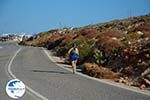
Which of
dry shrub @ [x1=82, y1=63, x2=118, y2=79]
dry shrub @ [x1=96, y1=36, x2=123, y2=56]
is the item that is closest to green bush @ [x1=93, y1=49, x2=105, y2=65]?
dry shrub @ [x1=96, y1=36, x2=123, y2=56]

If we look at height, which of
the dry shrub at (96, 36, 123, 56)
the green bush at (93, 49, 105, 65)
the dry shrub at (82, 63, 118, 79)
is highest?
the dry shrub at (96, 36, 123, 56)

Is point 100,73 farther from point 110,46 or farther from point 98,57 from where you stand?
point 110,46

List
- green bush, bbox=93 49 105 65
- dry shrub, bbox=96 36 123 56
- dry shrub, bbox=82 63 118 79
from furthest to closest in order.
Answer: dry shrub, bbox=96 36 123 56 → green bush, bbox=93 49 105 65 → dry shrub, bbox=82 63 118 79

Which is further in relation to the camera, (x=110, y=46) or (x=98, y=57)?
Answer: (x=110, y=46)

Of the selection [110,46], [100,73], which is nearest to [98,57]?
[110,46]

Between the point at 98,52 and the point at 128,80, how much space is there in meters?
8.97

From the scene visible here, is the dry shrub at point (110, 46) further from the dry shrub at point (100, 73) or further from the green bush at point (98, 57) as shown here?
the dry shrub at point (100, 73)

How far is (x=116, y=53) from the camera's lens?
26.4 m

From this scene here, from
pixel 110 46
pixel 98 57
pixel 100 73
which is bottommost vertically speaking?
pixel 100 73

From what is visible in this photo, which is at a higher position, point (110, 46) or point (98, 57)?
point (110, 46)

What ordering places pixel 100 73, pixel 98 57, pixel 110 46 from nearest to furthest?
pixel 100 73 → pixel 98 57 → pixel 110 46

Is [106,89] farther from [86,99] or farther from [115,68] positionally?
[115,68]

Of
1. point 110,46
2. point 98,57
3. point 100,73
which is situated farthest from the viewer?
point 110,46

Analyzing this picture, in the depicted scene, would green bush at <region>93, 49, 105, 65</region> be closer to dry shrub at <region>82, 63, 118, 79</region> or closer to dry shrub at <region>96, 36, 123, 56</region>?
dry shrub at <region>96, 36, 123, 56</region>
